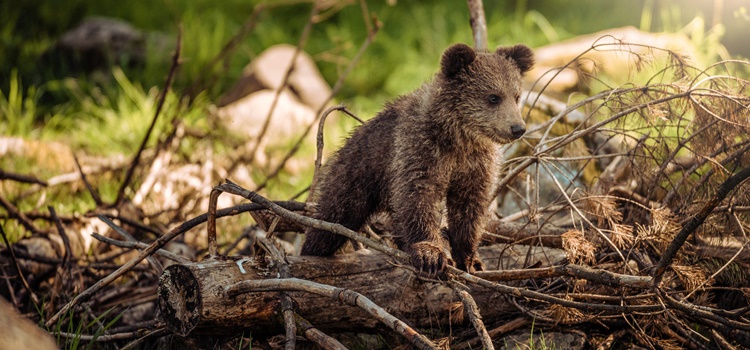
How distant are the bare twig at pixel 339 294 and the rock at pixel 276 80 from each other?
19.8ft

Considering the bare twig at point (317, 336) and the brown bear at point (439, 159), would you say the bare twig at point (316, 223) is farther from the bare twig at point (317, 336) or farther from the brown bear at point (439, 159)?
the bare twig at point (317, 336)

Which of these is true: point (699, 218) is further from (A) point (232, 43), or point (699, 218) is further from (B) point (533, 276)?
(A) point (232, 43)

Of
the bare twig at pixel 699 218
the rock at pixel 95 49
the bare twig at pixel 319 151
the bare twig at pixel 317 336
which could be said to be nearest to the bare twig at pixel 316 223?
the bare twig at pixel 317 336

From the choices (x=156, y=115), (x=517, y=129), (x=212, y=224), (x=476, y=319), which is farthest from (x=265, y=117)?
(x=476, y=319)

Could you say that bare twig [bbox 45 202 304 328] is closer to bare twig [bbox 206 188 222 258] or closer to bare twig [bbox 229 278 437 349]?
bare twig [bbox 206 188 222 258]

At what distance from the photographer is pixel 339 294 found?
315 cm

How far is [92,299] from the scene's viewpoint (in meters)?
4.54

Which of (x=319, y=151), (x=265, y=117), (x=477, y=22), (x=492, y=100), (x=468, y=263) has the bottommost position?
(x=265, y=117)

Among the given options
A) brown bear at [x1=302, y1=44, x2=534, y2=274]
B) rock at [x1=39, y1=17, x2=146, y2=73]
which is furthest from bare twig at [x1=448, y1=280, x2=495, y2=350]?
rock at [x1=39, y1=17, x2=146, y2=73]

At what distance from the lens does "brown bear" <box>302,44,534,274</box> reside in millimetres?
3697

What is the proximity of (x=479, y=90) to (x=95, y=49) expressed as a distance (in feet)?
24.7

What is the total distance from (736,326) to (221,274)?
211cm

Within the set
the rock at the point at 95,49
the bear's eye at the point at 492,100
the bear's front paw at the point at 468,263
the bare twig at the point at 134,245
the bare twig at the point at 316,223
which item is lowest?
the bear's front paw at the point at 468,263

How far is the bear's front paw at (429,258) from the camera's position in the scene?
3.34 m
